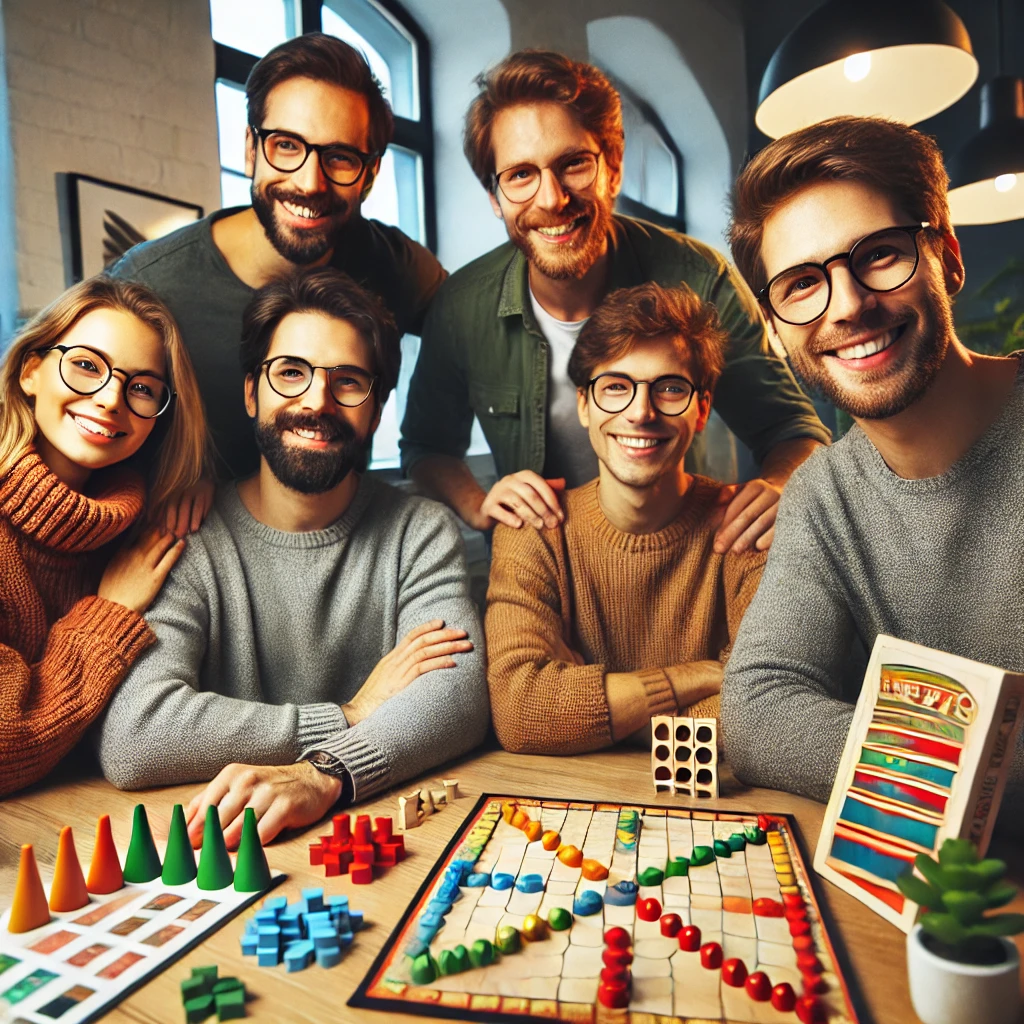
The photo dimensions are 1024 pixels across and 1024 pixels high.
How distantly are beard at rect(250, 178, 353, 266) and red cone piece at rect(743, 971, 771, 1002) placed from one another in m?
1.68

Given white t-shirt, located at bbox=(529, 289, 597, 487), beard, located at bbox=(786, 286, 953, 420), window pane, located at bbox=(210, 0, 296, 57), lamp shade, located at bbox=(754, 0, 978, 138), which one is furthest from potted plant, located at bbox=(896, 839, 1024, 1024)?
window pane, located at bbox=(210, 0, 296, 57)

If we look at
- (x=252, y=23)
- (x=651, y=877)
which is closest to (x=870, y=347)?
(x=651, y=877)

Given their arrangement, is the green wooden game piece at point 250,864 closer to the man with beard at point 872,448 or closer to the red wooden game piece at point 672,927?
the red wooden game piece at point 672,927

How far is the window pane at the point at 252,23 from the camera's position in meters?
2.02

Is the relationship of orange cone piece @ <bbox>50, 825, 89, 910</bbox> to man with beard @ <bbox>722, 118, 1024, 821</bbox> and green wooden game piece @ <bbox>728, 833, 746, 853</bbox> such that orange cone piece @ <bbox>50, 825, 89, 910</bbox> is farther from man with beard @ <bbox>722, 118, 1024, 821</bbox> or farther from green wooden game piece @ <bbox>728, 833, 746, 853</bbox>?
man with beard @ <bbox>722, 118, 1024, 821</bbox>

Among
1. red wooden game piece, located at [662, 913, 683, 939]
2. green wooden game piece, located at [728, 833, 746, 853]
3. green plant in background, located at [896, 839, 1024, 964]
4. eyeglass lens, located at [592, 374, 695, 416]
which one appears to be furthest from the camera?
eyeglass lens, located at [592, 374, 695, 416]

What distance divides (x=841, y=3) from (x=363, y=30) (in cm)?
106

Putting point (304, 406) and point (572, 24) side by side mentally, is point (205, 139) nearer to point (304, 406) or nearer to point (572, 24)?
point (304, 406)

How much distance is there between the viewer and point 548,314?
2039 mm

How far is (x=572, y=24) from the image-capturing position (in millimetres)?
2027

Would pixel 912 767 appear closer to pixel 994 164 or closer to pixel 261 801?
pixel 261 801

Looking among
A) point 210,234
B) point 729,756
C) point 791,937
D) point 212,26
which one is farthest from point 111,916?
point 212,26

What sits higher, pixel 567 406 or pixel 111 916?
pixel 567 406

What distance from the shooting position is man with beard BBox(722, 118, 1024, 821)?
1411 millimetres
